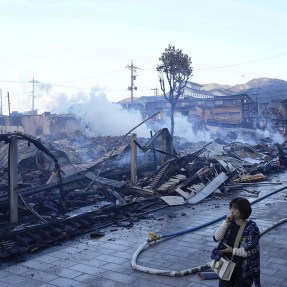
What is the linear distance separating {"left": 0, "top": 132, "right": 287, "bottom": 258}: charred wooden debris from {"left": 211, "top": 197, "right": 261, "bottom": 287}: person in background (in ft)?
15.5

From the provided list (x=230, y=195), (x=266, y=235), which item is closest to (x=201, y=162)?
(x=230, y=195)

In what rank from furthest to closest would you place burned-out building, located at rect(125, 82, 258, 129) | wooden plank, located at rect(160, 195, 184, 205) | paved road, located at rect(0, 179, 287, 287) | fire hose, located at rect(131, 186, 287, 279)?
burned-out building, located at rect(125, 82, 258, 129)
wooden plank, located at rect(160, 195, 184, 205)
fire hose, located at rect(131, 186, 287, 279)
paved road, located at rect(0, 179, 287, 287)

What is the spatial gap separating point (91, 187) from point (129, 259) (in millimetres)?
7567

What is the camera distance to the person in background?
406 cm

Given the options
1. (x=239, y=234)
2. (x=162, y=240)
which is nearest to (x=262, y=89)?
(x=162, y=240)

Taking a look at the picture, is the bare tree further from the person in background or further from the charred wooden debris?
the person in background

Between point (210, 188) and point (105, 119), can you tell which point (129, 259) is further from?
point (105, 119)

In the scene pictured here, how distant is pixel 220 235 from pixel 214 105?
149 feet

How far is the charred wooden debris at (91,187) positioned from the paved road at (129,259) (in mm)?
657

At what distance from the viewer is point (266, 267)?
628 cm

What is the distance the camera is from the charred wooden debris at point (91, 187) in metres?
8.98

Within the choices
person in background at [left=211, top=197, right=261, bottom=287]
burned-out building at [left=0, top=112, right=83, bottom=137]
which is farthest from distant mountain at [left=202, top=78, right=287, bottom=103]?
person in background at [left=211, top=197, right=261, bottom=287]

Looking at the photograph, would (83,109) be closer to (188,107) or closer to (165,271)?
(188,107)

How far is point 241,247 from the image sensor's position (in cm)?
406
